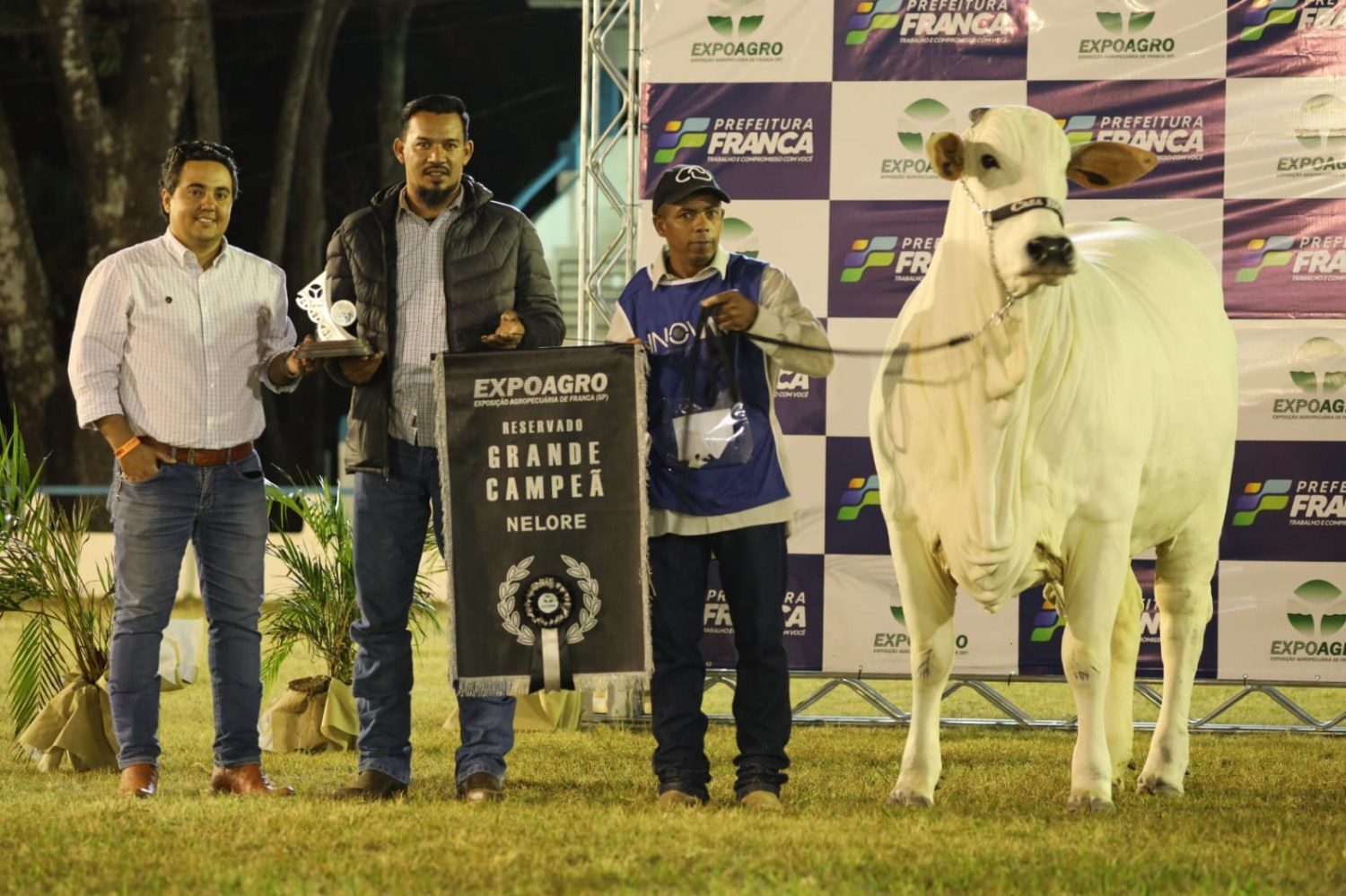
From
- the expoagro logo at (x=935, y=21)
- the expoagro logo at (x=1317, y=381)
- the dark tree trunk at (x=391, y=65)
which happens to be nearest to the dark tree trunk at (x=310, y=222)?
the dark tree trunk at (x=391, y=65)

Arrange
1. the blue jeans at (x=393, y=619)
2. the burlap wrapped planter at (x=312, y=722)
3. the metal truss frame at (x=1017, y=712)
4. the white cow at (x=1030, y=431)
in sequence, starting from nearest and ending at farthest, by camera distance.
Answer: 1. the white cow at (x=1030, y=431)
2. the blue jeans at (x=393, y=619)
3. the burlap wrapped planter at (x=312, y=722)
4. the metal truss frame at (x=1017, y=712)

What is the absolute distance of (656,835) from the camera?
4.74 metres

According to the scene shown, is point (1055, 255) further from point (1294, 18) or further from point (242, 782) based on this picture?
point (1294, 18)

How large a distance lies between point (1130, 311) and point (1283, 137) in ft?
7.54

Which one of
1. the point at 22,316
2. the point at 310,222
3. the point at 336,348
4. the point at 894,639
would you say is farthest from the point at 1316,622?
the point at 310,222

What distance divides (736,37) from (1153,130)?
A: 1977mm

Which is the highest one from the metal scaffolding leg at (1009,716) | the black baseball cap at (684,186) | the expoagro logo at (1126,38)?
the expoagro logo at (1126,38)

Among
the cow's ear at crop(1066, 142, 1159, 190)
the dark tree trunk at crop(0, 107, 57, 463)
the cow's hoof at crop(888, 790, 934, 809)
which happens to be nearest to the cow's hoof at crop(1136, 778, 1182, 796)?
the cow's hoof at crop(888, 790, 934, 809)

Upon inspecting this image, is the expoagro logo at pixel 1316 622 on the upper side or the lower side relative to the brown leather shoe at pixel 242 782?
upper

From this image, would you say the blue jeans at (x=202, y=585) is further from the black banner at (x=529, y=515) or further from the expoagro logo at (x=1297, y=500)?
the expoagro logo at (x=1297, y=500)

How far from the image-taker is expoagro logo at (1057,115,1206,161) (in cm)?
763

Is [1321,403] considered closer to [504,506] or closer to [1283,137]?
[1283,137]

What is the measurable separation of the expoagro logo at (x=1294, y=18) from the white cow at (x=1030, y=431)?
7.42ft

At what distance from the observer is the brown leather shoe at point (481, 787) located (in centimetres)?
543
